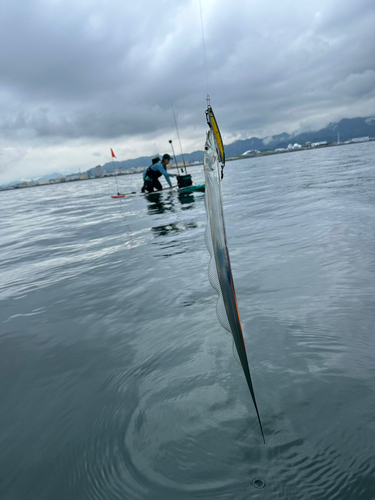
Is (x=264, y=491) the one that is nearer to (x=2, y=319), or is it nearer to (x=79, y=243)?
(x=2, y=319)

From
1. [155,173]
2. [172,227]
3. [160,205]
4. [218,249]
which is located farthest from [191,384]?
[155,173]

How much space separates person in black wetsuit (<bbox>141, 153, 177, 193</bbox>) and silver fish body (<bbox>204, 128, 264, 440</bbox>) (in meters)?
19.0

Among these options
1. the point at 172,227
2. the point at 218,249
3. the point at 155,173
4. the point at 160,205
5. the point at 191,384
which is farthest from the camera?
the point at 155,173

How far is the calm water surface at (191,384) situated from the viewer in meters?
1.68

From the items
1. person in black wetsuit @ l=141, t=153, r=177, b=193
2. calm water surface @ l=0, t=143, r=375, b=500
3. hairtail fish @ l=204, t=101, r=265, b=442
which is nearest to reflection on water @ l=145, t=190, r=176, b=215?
person in black wetsuit @ l=141, t=153, r=177, b=193

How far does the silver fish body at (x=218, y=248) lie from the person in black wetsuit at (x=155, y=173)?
62.3 ft

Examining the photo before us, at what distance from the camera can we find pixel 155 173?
21.0m

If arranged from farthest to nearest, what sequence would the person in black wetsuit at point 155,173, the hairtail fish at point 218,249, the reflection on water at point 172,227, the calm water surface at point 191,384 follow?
the person in black wetsuit at point 155,173
the reflection on water at point 172,227
the calm water surface at point 191,384
the hairtail fish at point 218,249

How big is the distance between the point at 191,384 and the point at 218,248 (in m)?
1.58

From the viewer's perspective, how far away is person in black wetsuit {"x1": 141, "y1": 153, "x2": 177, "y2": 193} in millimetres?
19938

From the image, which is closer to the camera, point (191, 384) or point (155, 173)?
point (191, 384)

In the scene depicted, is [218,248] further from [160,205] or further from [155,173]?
[155,173]

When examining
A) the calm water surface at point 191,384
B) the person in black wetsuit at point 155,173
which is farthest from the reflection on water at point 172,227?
the person in black wetsuit at point 155,173

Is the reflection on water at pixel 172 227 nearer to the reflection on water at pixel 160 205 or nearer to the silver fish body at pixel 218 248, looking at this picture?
the reflection on water at pixel 160 205
